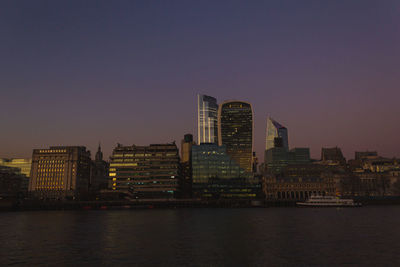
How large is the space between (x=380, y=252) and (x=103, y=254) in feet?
132

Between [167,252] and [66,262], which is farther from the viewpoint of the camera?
[167,252]

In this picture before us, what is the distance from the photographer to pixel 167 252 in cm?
4766

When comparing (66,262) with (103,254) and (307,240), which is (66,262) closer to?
(103,254)

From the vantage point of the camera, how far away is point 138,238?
202ft

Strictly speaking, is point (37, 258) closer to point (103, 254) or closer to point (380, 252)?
point (103, 254)

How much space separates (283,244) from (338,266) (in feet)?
50.8

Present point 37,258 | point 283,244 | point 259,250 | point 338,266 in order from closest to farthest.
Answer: point 338,266 < point 37,258 < point 259,250 < point 283,244

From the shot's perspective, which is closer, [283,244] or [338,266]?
[338,266]

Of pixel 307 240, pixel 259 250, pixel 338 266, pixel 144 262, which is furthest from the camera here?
→ pixel 307 240

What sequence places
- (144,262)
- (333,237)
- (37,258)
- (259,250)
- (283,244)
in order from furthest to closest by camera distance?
(333,237), (283,244), (259,250), (37,258), (144,262)

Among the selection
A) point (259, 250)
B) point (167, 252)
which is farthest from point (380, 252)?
point (167, 252)

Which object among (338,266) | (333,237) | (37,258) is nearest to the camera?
(338,266)

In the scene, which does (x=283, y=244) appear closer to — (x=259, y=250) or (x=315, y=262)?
(x=259, y=250)

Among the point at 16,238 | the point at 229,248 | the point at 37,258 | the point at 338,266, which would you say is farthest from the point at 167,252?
the point at 16,238
